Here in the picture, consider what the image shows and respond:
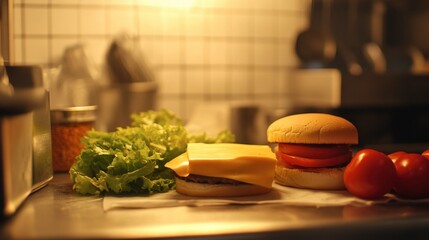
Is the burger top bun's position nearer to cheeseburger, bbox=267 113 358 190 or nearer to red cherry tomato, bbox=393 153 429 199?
→ cheeseburger, bbox=267 113 358 190

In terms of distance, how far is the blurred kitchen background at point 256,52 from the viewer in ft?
7.15

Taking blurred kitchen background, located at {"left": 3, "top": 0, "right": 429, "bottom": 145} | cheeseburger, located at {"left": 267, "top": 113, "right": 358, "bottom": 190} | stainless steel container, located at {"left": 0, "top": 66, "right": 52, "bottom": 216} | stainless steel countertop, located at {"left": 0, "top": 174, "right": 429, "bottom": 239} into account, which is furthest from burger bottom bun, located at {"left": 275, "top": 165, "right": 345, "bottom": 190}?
blurred kitchen background, located at {"left": 3, "top": 0, "right": 429, "bottom": 145}

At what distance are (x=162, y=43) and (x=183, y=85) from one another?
21 centimetres

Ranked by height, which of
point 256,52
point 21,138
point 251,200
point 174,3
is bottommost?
→ point 251,200

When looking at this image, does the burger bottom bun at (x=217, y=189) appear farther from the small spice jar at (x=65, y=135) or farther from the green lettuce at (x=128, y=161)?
the small spice jar at (x=65, y=135)

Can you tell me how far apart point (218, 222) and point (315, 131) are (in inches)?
11.9

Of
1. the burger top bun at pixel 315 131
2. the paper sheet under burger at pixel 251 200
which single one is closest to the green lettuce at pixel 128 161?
the paper sheet under burger at pixel 251 200

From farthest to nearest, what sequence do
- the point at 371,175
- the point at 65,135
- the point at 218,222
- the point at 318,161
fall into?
the point at 65,135
the point at 318,161
the point at 371,175
the point at 218,222

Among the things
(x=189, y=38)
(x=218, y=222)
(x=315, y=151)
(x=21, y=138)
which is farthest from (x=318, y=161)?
(x=189, y=38)

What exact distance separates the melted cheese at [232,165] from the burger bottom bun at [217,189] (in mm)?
19

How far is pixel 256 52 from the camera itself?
100 inches

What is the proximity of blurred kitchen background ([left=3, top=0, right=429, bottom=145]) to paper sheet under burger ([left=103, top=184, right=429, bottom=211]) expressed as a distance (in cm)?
124

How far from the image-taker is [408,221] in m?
0.68

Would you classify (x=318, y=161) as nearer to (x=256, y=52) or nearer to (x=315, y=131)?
(x=315, y=131)
